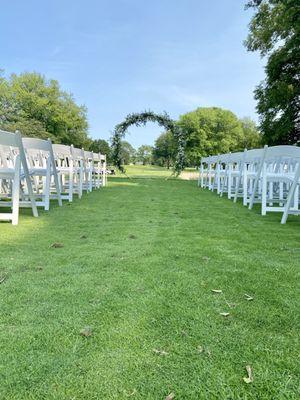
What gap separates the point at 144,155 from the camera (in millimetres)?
68250

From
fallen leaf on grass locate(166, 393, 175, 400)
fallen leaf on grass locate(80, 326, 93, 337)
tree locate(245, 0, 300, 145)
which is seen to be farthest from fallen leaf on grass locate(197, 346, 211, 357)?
tree locate(245, 0, 300, 145)

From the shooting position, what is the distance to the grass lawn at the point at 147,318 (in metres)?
1.03

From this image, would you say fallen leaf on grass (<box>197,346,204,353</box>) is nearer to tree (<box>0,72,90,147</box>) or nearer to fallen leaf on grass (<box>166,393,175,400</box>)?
fallen leaf on grass (<box>166,393,175,400</box>)

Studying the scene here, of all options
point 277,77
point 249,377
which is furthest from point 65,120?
point 249,377

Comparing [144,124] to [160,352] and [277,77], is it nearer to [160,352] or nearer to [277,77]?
[277,77]

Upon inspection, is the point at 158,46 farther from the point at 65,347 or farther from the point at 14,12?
the point at 65,347

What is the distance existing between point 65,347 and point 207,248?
168 centimetres

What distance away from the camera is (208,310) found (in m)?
1.54

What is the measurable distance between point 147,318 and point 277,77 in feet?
55.3

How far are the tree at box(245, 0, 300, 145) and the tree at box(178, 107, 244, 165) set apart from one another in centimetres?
1973

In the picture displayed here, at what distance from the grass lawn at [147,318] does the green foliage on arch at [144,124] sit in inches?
495

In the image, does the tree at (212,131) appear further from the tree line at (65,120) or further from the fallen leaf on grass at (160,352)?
the fallen leaf on grass at (160,352)

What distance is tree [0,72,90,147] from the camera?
3089cm

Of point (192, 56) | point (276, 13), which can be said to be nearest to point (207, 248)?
point (276, 13)
